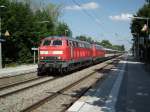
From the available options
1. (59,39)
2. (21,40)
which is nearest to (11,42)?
(21,40)

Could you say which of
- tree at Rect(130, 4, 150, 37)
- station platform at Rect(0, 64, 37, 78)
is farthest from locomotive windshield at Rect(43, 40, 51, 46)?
tree at Rect(130, 4, 150, 37)

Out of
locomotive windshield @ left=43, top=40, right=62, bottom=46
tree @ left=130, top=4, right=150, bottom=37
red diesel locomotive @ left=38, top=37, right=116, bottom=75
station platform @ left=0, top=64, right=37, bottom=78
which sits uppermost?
tree @ left=130, top=4, right=150, bottom=37

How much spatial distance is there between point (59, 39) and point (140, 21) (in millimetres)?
44043

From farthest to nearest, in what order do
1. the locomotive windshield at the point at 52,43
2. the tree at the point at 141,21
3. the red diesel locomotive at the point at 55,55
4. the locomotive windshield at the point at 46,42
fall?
the tree at the point at 141,21 → the locomotive windshield at the point at 46,42 → the locomotive windshield at the point at 52,43 → the red diesel locomotive at the point at 55,55

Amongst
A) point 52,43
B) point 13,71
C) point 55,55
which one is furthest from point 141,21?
point 55,55

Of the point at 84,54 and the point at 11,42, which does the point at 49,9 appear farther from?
the point at 84,54

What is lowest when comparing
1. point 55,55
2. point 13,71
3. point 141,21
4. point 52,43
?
point 13,71

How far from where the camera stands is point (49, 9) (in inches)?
2906

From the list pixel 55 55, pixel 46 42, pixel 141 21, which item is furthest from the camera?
pixel 141 21

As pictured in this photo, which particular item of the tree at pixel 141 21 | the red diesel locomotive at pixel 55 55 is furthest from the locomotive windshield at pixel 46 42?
the tree at pixel 141 21

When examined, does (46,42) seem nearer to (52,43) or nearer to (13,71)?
(52,43)

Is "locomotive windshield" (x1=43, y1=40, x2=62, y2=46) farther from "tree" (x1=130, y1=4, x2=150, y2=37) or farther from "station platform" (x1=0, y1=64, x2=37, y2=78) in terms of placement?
"tree" (x1=130, y1=4, x2=150, y2=37)

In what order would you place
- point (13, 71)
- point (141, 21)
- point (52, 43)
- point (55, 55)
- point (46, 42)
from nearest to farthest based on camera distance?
point (55, 55)
point (52, 43)
point (46, 42)
point (13, 71)
point (141, 21)

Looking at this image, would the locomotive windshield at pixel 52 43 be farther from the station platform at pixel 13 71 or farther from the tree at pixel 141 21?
the tree at pixel 141 21
